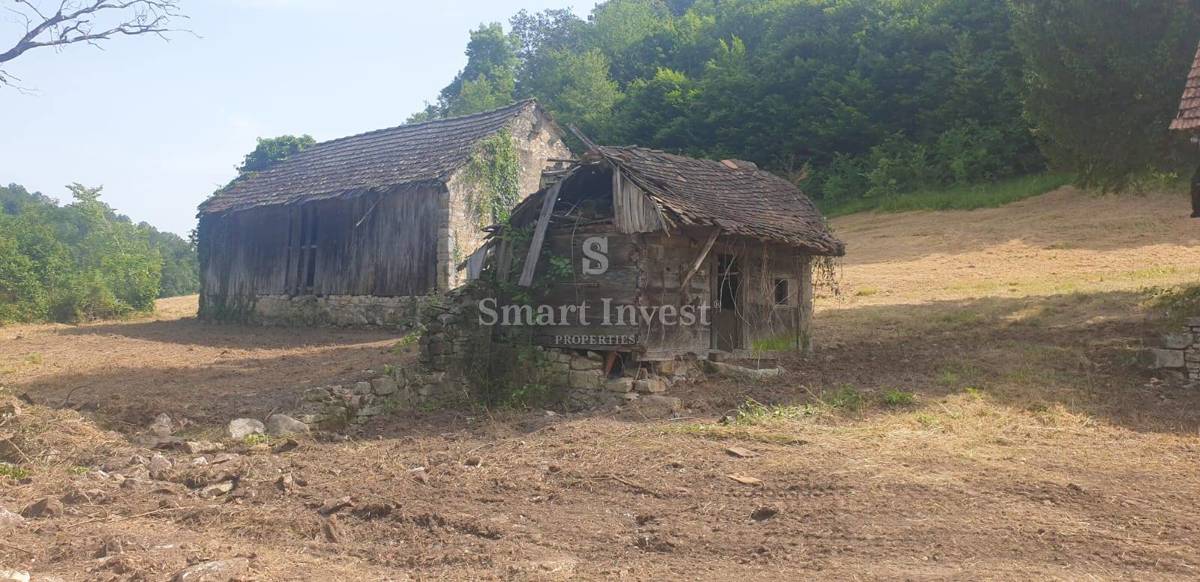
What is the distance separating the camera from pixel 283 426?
34.4ft

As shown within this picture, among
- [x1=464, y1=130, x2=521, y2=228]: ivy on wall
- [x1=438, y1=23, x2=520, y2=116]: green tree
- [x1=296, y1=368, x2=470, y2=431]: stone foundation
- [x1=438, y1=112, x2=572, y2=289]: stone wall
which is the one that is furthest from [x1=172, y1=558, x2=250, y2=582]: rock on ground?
[x1=438, y1=23, x2=520, y2=116]: green tree

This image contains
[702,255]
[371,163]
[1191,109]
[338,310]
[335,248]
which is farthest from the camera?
[371,163]

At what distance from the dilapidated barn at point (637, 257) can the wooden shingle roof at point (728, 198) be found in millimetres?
37

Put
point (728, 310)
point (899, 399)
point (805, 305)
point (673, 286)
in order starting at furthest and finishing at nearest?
point (805, 305), point (728, 310), point (673, 286), point (899, 399)

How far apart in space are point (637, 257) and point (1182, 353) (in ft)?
24.8

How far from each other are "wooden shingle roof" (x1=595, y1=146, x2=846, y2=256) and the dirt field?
221 cm

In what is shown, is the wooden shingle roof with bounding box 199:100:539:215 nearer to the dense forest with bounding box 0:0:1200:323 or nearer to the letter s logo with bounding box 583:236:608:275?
A: the dense forest with bounding box 0:0:1200:323

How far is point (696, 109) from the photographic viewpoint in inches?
1656

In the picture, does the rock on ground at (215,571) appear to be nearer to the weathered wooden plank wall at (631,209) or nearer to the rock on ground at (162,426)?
the rock on ground at (162,426)

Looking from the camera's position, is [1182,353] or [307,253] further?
[307,253]

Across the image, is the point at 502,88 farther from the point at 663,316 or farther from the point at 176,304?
the point at 663,316

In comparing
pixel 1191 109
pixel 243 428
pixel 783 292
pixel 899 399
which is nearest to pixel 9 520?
pixel 243 428

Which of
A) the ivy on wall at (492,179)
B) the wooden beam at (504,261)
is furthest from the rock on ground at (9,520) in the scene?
the ivy on wall at (492,179)

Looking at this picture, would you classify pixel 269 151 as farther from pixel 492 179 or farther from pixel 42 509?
pixel 42 509
